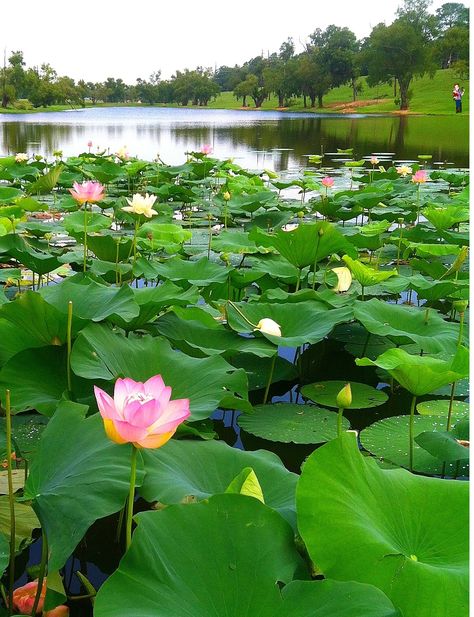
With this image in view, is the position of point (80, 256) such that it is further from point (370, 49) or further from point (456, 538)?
point (370, 49)

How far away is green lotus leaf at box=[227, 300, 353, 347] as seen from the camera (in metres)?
1.82

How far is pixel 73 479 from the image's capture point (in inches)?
37.5

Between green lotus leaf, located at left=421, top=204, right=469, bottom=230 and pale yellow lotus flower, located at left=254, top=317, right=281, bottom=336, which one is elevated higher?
green lotus leaf, located at left=421, top=204, right=469, bottom=230

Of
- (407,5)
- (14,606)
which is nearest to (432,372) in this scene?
(14,606)

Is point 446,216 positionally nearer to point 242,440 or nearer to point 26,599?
point 242,440

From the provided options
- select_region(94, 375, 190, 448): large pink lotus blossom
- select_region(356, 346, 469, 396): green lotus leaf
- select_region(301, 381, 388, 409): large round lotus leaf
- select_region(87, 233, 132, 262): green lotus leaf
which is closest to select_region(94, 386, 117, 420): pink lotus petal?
→ select_region(94, 375, 190, 448): large pink lotus blossom

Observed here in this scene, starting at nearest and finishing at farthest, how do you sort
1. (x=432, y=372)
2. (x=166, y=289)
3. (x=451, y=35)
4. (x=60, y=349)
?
(x=432, y=372) < (x=60, y=349) < (x=166, y=289) < (x=451, y=35)

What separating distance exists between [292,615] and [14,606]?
1.62 feet

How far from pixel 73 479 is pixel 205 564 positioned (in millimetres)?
280

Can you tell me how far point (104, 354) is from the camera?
145cm

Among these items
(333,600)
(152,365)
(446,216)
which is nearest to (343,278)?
(152,365)

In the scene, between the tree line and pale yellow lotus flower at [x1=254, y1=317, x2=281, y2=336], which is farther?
the tree line

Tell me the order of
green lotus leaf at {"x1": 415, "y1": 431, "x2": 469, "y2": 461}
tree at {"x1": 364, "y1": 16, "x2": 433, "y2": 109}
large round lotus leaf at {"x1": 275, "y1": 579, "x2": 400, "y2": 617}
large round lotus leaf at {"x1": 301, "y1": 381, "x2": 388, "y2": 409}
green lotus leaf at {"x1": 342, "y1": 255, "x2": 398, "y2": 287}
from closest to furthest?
large round lotus leaf at {"x1": 275, "y1": 579, "x2": 400, "y2": 617} < green lotus leaf at {"x1": 415, "y1": 431, "x2": 469, "y2": 461} < large round lotus leaf at {"x1": 301, "y1": 381, "x2": 388, "y2": 409} < green lotus leaf at {"x1": 342, "y1": 255, "x2": 398, "y2": 287} < tree at {"x1": 364, "y1": 16, "x2": 433, "y2": 109}

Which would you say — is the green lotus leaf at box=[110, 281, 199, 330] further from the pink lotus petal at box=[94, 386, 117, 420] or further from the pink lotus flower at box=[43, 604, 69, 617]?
the pink lotus petal at box=[94, 386, 117, 420]
